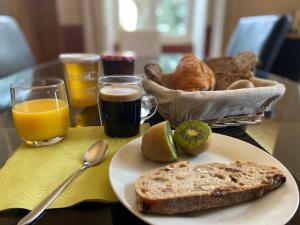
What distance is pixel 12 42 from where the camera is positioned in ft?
5.31

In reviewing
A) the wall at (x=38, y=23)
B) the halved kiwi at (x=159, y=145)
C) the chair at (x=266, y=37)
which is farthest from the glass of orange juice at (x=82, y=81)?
the wall at (x=38, y=23)

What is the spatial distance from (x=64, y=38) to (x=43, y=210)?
107 inches

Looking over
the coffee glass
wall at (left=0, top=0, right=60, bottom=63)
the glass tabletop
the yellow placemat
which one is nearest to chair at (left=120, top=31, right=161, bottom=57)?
wall at (left=0, top=0, right=60, bottom=63)

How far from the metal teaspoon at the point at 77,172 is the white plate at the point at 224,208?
0.05 metres

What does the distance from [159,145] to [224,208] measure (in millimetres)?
173

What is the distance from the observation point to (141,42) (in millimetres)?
2379

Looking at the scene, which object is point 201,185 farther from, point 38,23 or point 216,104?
point 38,23

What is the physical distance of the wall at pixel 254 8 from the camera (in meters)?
2.69

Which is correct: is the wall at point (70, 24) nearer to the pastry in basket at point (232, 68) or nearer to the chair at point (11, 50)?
the chair at point (11, 50)

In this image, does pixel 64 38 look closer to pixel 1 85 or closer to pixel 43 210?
pixel 1 85

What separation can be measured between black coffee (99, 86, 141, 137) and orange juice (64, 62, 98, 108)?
21cm

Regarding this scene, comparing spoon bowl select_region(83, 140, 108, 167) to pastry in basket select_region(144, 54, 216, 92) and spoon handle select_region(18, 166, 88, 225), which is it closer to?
spoon handle select_region(18, 166, 88, 225)

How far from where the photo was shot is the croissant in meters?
0.79

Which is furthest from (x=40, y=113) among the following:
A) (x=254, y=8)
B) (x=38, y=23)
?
(x=254, y=8)
